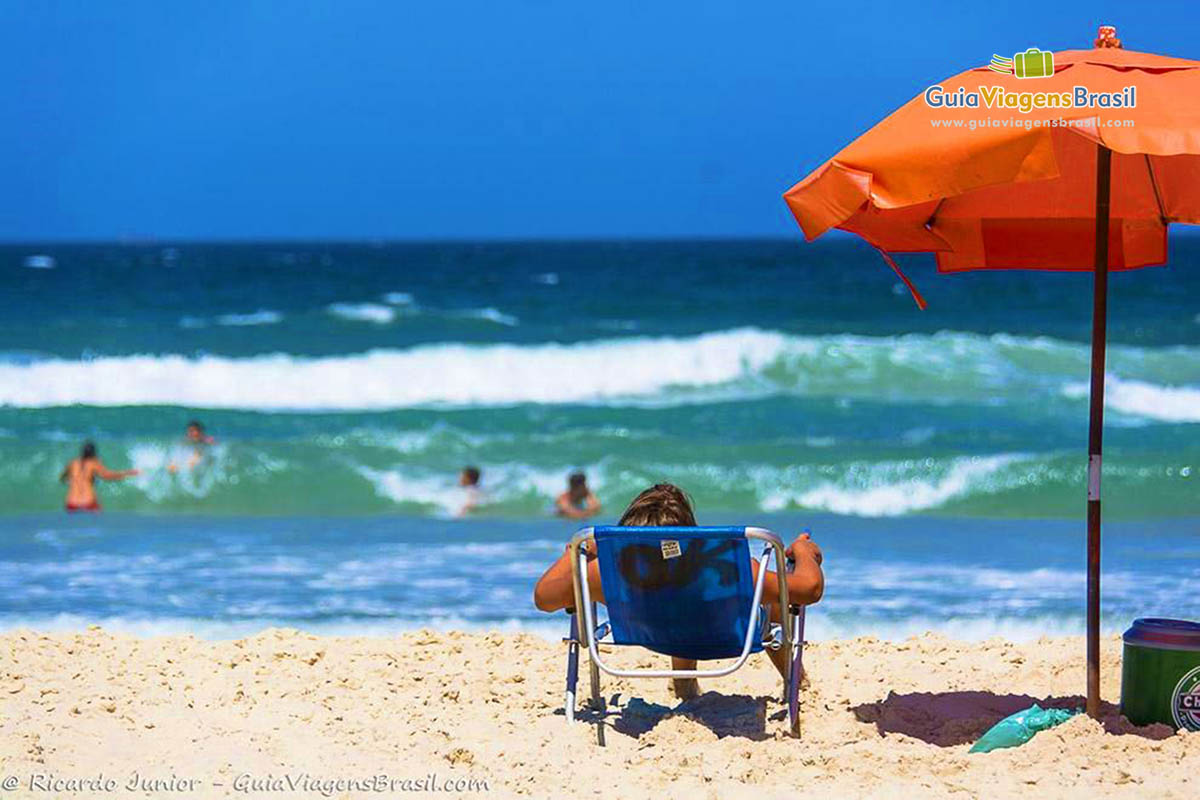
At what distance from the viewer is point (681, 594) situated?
436cm

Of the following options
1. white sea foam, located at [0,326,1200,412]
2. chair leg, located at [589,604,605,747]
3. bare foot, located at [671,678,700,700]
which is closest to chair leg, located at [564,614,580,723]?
chair leg, located at [589,604,605,747]

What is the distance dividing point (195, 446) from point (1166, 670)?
1003 centimetres

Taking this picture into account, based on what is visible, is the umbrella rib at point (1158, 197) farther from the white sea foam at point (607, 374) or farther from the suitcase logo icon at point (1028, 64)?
the white sea foam at point (607, 374)

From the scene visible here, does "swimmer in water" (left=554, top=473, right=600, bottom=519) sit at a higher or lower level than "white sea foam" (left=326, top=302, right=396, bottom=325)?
lower

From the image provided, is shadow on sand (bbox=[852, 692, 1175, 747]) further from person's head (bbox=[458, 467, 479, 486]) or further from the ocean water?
person's head (bbox=[458, 467, 479, 486])

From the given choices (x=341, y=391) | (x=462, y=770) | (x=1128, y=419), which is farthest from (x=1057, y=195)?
(x=341, y=391)

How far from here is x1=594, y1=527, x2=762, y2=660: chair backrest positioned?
428 cm

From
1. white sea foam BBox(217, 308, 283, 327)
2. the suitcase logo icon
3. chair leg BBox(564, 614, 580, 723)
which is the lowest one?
chair leg BBox(564, 614, 580, 723)

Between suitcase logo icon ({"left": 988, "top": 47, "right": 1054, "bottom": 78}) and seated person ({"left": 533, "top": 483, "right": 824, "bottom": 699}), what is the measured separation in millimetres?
1518

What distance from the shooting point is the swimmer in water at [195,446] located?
41.3 feet

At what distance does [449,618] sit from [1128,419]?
10072 mm

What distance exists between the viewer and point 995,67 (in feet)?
13.3

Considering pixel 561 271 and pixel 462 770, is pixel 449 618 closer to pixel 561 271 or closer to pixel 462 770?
pixel 462 770

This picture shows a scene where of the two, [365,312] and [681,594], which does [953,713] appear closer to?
[681,594]
